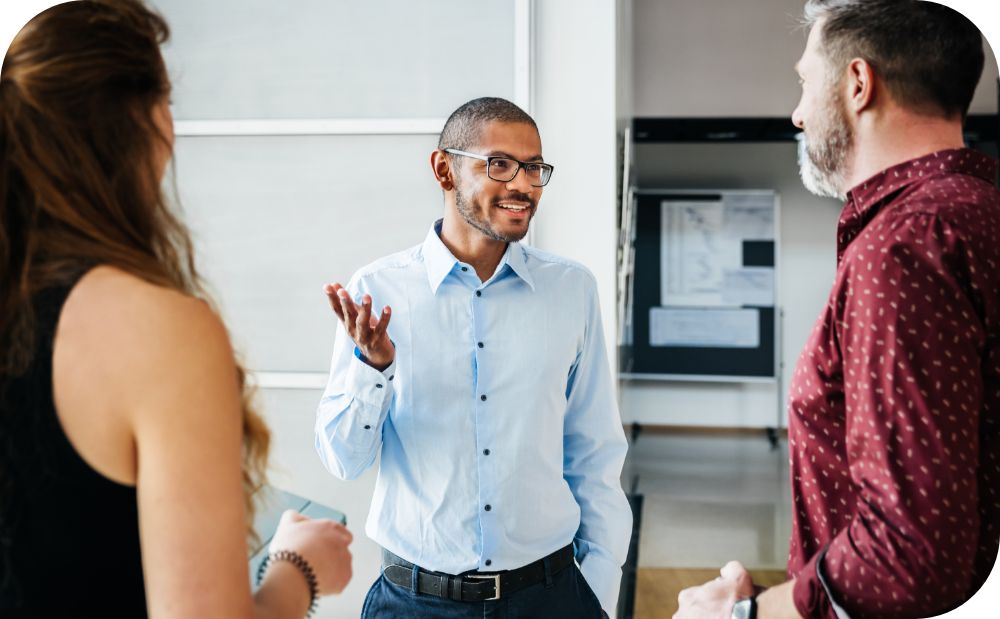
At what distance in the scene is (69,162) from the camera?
0.81m

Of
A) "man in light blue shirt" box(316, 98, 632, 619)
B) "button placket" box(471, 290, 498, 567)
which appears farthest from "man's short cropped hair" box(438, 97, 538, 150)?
"button placket" box(471, 290, 498, 567)

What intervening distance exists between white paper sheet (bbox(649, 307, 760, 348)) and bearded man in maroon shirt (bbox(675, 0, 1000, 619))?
6.66 m

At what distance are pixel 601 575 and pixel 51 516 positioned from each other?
1221mm

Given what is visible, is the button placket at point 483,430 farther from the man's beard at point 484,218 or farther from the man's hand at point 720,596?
the man's hand at point 720,596

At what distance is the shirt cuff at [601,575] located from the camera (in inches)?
68.2

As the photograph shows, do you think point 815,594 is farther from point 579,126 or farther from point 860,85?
point 579,126

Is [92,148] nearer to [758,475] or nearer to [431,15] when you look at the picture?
[431,15]

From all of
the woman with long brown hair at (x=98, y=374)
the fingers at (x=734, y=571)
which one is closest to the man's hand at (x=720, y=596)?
the fingers at (x=734, y=571)

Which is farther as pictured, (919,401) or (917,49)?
(917,49)

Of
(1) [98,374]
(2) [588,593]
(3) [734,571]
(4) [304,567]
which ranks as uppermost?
(1) [98,374]

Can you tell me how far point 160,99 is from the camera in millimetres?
866

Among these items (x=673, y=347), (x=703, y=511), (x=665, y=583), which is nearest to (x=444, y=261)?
(x=665, y=583)

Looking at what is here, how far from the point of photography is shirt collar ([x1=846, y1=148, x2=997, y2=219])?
3.54 ft

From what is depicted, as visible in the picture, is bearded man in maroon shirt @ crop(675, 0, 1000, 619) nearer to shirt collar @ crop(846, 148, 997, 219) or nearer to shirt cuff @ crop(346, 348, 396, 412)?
shirt collar @ crop(846, 148, 997, 219)
